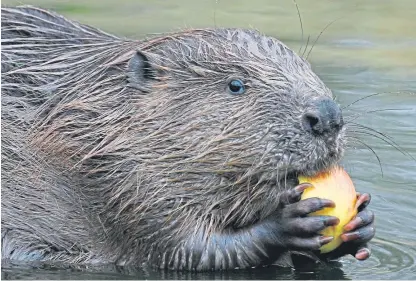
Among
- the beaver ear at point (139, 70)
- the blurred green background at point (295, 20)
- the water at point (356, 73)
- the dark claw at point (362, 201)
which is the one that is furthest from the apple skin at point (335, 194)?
the blurred green background at point (295, 20)

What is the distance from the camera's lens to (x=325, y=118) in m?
5.74

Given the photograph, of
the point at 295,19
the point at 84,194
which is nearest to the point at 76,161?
the point at 84,194

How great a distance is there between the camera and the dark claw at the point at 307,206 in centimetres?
579

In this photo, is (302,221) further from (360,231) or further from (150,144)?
(150,144)

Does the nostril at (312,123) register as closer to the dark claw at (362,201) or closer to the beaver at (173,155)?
the beaver at (173,155)

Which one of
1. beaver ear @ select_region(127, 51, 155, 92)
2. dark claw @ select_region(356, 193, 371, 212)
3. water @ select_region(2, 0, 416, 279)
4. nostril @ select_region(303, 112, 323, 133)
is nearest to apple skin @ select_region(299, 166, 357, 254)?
dark claw @ select_region(356, 193, 371, 212)

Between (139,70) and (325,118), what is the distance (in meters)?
1.04

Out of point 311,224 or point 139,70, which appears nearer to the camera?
point 311,224

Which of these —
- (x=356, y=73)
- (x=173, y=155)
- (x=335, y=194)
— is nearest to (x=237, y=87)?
(x=173, y=155)

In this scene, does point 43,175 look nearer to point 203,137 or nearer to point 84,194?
point 84,194

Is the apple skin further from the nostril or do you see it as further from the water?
the water

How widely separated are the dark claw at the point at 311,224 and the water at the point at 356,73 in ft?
1.16

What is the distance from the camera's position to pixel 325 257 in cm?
626

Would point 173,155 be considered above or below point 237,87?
below
